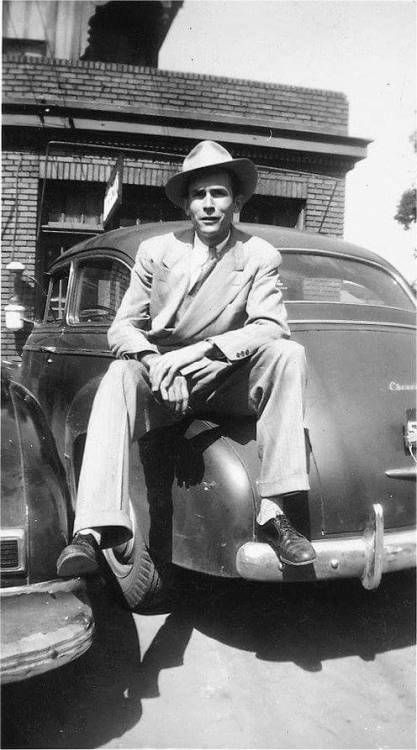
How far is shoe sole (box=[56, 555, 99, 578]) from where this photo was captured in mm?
1881

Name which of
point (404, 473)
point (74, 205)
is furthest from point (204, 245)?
point (74, 205)

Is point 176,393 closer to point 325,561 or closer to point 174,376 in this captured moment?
point 174,376

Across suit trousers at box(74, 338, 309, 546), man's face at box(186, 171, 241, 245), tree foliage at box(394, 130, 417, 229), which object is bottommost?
suit trousers at box(74, 338, 309, 546)

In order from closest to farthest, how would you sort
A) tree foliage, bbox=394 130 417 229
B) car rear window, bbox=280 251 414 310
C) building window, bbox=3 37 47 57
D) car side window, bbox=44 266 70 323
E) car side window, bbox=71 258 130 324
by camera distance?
car rear window, bbox=280 251 414 310, car side window, bbox=71 258 130 324, tree foliage, bbox=394 130 417 229, car side window, bbox=44 266 70 323, building window, bbox=3 37 47 57

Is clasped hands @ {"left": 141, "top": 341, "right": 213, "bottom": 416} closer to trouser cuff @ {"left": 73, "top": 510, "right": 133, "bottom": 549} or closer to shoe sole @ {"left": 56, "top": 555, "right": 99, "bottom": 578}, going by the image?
trouser cuff @ {"left": 73, "top": 510, "right": 133, "bottom": 549}

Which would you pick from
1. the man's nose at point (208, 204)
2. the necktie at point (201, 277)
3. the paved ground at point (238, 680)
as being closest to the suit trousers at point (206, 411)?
the necktie at point (201, 277)

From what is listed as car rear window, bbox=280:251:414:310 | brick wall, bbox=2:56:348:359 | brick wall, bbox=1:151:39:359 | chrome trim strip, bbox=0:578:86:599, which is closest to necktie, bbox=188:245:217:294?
car rear window, bbox=280:251:414:310

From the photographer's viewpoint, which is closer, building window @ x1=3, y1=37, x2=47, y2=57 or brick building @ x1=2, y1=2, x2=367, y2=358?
brick building @ x1=2, y1=2, x2=367, y2=358

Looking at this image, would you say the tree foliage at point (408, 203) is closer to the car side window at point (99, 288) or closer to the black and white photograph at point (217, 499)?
the black and white photograph at point (217, 499)

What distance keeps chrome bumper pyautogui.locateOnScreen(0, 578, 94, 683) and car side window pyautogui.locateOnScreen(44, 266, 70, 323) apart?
Result: 98.7 inches

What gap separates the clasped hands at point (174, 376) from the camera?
2254 mm

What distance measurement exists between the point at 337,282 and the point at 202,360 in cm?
134

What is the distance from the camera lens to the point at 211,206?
270 cm

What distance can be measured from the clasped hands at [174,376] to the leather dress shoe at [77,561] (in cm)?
62
